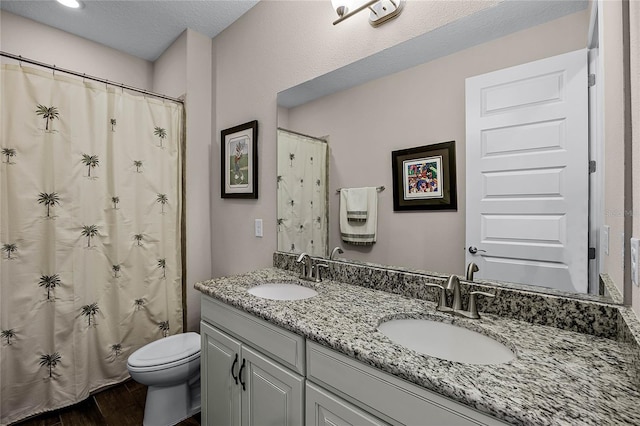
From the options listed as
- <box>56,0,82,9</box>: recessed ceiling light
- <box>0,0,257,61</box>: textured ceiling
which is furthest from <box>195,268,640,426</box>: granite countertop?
<box>56,0,82,9</box>: recessed ceiling light

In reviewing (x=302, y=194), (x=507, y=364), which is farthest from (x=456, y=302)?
(x=302, y=194)

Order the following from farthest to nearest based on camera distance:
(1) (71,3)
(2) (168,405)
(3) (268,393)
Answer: (1) (71,3) → (2) (168,405) → (3) (268,393)

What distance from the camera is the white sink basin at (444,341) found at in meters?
0.89

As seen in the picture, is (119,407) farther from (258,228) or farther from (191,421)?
(258,228)

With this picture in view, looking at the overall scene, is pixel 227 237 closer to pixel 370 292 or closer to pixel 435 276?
pixel 370 292

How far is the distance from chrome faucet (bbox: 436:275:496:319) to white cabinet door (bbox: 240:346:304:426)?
0.56 meters

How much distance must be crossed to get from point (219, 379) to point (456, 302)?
43.2 inches

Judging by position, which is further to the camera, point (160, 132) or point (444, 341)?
point (160, 132)

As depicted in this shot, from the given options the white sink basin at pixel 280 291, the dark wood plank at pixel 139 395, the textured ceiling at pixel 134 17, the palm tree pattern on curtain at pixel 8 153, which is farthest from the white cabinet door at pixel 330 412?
the textured ceiling at pixel 134 17

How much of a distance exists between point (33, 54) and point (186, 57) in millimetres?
1046

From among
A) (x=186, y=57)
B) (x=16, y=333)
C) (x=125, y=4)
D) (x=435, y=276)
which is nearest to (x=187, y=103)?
(x=186, y=57)

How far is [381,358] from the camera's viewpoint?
29.7 inches

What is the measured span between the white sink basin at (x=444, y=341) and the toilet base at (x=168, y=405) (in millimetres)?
1435

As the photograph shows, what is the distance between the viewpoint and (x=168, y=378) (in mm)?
1646
